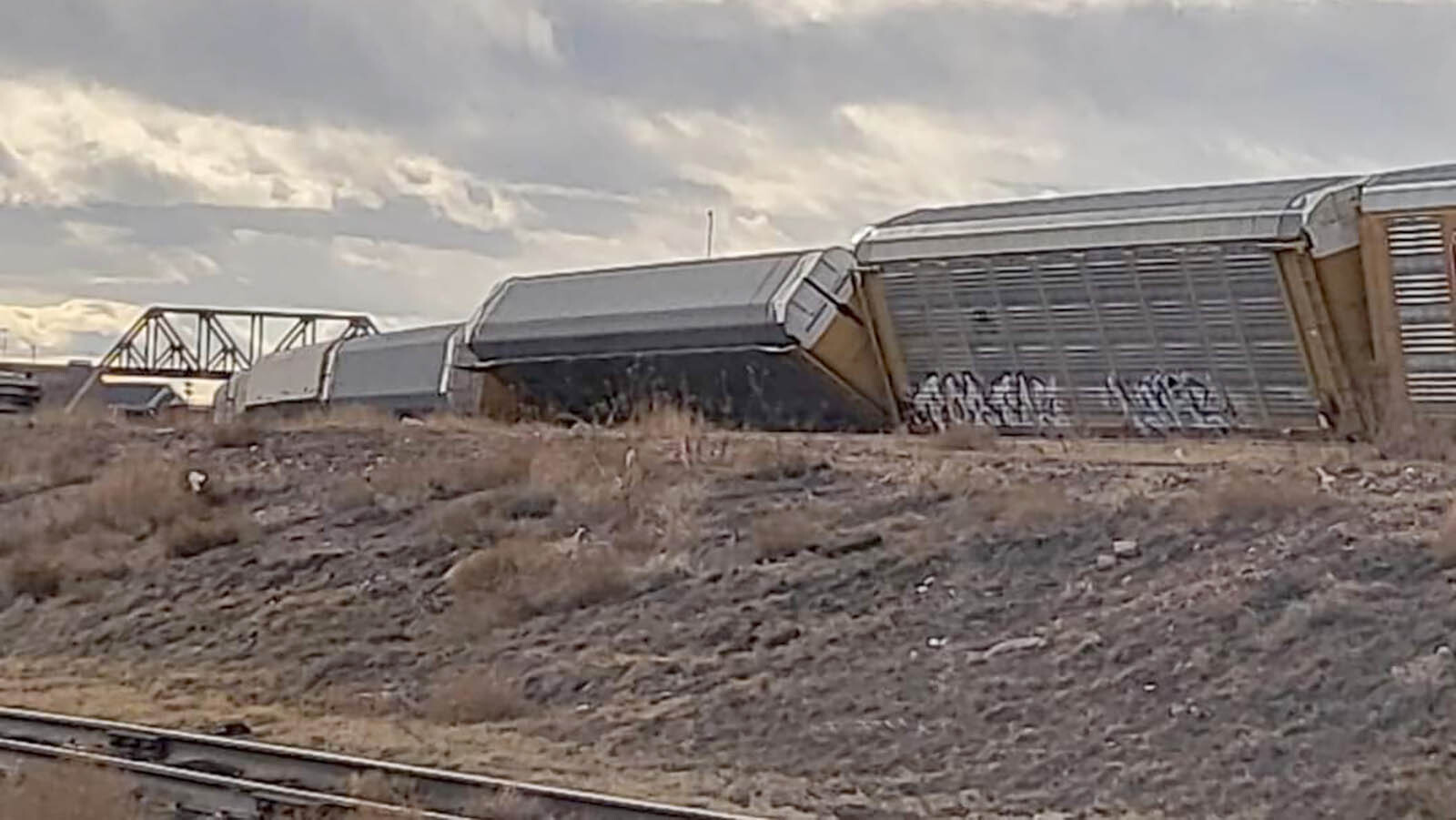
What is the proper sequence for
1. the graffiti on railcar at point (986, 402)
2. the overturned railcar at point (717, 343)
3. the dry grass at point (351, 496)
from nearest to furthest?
the dry grass at point (351, 496), the graffiti on railcar at point (986, 402), the overturned railcar at point (717, 343)

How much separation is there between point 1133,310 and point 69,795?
64.9 ft

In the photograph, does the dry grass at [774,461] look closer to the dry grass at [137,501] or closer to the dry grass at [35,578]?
the dry grass at [137,501]

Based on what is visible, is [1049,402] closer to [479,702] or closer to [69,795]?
[479,702]

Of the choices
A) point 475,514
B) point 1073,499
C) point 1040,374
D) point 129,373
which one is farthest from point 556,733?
point 129,373

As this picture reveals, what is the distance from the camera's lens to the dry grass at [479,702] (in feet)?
56.0

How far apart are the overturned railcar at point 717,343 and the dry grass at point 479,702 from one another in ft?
49.8

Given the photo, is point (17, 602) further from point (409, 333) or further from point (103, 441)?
point (409, 333)

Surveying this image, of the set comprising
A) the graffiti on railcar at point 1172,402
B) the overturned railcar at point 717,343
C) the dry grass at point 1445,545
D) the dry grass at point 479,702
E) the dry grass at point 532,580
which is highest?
the overturned railcar at point 717,343

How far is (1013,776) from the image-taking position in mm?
13688

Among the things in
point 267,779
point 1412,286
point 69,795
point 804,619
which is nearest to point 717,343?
point 1412,286

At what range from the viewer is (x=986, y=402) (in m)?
31.4

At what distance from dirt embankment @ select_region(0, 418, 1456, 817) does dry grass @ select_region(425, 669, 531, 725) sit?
38 millimetres

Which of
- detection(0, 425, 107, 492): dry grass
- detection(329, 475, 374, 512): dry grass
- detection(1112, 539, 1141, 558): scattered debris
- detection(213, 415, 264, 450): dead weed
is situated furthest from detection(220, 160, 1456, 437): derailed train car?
detection(329, 475, 374, 512): dry grass

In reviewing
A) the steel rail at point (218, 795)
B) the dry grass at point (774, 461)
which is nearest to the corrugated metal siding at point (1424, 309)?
the dry grass at point (774, 461)
